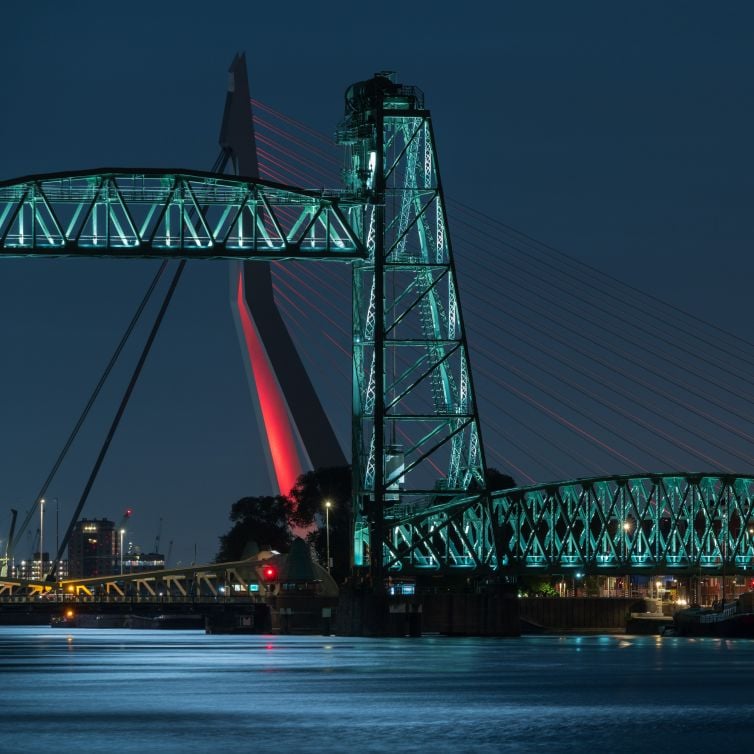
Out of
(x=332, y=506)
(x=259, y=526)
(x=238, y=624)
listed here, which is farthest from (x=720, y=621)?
(x=259, y=526)

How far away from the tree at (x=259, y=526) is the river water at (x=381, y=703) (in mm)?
87207

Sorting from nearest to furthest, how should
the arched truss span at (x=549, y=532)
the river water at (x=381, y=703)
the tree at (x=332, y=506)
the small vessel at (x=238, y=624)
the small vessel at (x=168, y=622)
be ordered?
1. the river water at (x=381, y=703)
2. the arched truss span at (x=549, y=532)
3. the small vessel at (x=238, y=624)
4. the tree at (x=332, y=506)
5. the small vessel at (x=168, y=622)

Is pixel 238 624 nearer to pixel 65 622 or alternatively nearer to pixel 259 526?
pixel 259 526

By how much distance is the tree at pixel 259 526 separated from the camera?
15138 cm

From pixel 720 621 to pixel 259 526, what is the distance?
6274 cm

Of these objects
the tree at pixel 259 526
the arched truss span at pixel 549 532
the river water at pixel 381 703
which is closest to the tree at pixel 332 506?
the tree at pixel 259 526

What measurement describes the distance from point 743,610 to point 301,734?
7383cm

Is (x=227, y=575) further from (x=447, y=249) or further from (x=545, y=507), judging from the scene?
(x=447, y=249)

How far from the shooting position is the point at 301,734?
29.3m

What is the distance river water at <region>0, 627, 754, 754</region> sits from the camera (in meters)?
28.0

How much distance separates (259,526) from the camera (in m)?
153

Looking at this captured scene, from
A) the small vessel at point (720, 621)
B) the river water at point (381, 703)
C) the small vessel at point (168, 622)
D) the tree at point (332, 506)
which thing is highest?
the tree at point (332, 506)

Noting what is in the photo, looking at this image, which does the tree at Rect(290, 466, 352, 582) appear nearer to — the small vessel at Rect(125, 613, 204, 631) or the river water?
the small vessel at Rect(125, 613, 204, 631)

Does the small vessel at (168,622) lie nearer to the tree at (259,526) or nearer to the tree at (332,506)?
the tree at (259,526)
